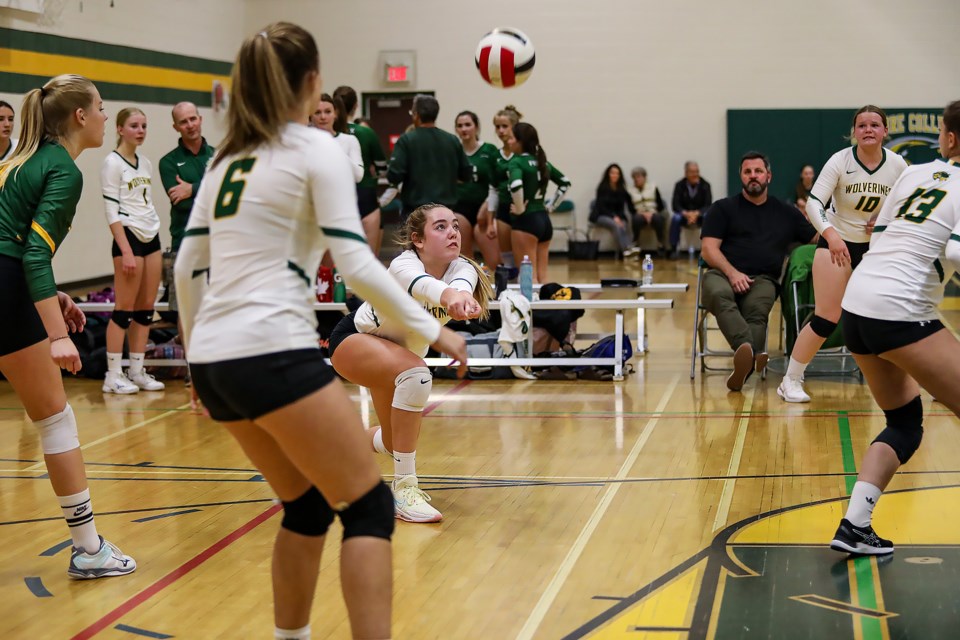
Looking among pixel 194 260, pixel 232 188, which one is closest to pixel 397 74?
pixel 194 260

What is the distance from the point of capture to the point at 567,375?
778 cm

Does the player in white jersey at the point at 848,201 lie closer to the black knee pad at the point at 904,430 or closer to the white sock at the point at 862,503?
the black knee pad at the point at 904,430

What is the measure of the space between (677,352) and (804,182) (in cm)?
802

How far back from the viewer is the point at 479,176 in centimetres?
970

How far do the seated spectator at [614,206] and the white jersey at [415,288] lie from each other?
457 inches

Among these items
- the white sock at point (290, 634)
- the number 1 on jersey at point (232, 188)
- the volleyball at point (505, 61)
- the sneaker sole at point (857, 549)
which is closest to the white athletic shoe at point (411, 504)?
the sneaker sole at point (857, 549)

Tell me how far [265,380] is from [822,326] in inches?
189

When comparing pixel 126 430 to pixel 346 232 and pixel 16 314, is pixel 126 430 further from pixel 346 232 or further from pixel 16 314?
pixel 346 232

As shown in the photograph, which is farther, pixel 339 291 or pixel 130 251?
pixel 339 291

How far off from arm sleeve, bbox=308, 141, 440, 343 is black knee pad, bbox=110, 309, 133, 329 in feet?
17.7

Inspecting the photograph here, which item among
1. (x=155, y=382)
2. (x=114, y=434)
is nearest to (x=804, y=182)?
(x=155, y=382)

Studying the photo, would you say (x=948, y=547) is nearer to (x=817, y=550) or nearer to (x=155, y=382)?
(x=817, y=550)

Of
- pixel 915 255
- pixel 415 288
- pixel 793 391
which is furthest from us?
pixel 793 391

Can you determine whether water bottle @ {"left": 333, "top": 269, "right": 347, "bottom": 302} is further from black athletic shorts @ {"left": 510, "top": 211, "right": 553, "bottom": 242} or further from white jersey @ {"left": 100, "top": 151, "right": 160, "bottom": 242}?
black athletic shorts @ {"left": 510, "top": 211, "right": 553, "bottom": 242}
